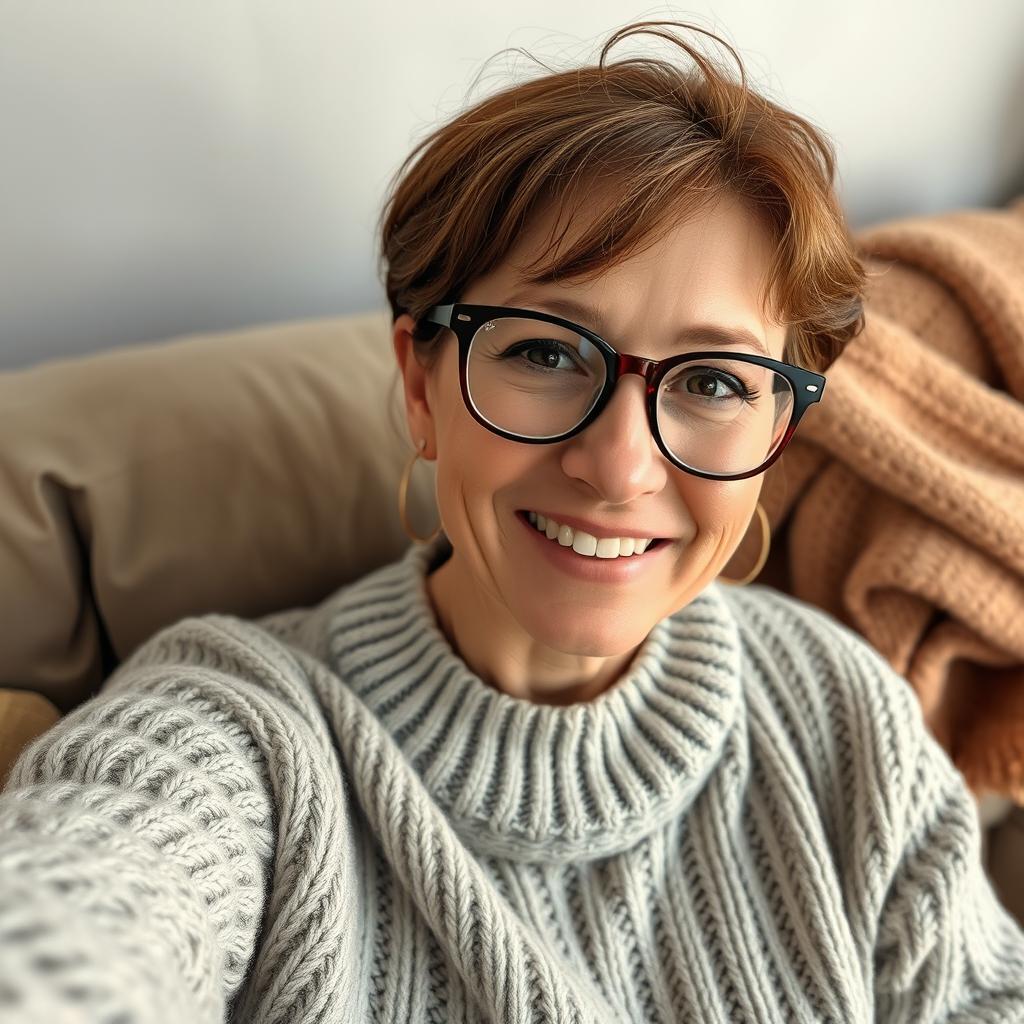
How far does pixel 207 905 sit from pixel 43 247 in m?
0.92

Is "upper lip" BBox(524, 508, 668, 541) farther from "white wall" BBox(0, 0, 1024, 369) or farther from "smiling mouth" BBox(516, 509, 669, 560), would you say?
"white wall" BBox(0, 0, 1024, 369)

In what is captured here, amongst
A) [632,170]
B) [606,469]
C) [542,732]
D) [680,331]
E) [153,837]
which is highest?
[632,170]

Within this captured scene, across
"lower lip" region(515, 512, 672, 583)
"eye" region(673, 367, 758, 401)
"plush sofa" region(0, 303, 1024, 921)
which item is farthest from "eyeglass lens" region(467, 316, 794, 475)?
"plush sofa" region(0, 303, 1024, 921)

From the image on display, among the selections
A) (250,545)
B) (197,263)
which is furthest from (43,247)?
(250,545)

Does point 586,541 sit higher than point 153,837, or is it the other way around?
point 586,541

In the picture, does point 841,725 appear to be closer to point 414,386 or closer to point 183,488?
point 414,386

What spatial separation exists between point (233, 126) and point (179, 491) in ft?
1.71

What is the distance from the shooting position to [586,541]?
0.86m

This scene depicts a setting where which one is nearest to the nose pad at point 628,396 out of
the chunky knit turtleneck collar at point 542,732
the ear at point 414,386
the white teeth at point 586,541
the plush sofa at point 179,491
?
the white teeth at point 586,541

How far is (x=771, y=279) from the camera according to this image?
2.74ft

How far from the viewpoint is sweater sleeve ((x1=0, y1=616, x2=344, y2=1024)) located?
434 mm

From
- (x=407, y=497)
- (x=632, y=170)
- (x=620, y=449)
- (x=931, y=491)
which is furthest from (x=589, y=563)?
(x=931, y=491)

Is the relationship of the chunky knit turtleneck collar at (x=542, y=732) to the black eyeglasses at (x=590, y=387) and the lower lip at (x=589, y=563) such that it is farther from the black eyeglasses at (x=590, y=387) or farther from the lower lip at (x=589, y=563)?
the black eyeglasses at (x=590, y=387)

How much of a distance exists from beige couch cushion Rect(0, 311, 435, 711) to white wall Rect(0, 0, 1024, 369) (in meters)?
0.17
